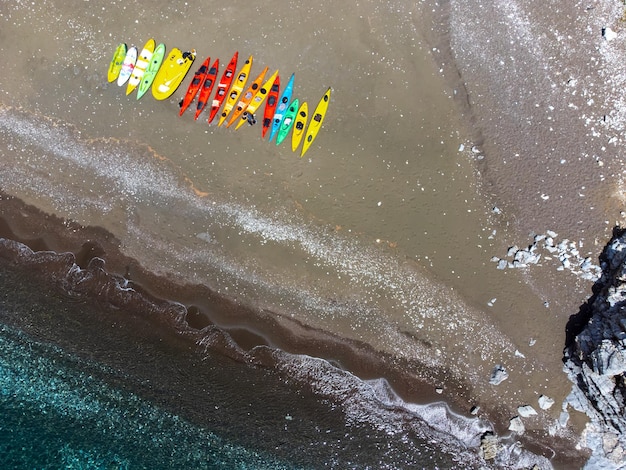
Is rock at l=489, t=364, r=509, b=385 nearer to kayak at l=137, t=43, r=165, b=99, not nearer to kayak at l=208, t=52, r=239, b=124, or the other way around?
kayak at l=208, t=52, r=239, b=124

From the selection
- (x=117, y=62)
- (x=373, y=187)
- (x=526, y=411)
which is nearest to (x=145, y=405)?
(x=373, y=187)

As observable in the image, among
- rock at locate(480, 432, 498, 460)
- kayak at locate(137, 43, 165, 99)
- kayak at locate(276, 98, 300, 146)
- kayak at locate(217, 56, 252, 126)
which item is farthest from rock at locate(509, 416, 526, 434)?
kayak at locate(137, 43, 165, 99)

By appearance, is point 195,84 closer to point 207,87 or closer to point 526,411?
point 207,87

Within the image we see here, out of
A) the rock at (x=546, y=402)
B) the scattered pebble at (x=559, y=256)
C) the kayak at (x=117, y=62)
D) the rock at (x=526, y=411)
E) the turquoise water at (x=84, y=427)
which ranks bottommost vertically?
the turquoise water at (x=84, y=427)

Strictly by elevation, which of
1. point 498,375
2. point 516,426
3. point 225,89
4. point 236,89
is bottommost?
point 516,426

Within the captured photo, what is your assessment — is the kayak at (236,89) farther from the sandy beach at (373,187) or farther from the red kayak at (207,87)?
the red kayak at (207,87)

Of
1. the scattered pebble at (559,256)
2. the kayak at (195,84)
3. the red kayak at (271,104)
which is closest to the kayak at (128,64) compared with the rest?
the kayak at (195,84)

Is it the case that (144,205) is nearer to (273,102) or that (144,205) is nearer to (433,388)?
(273,102)

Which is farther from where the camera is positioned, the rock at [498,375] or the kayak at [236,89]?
the kayak at [236,89]
